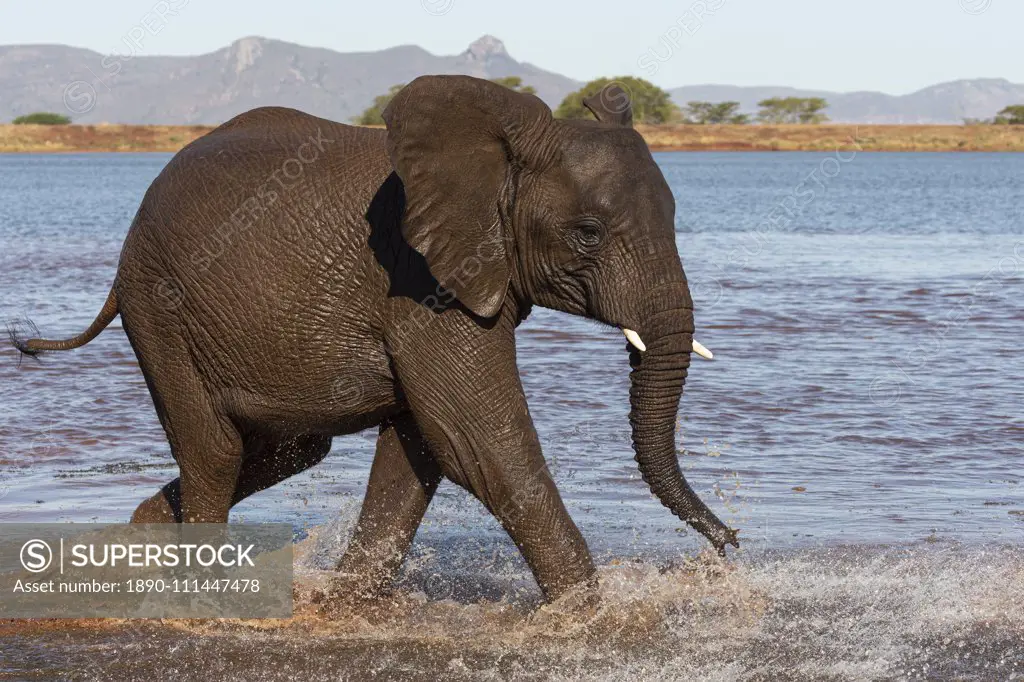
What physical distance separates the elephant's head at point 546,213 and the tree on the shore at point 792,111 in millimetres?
143711

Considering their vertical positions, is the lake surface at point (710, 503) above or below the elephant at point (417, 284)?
below

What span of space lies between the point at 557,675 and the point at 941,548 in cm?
293

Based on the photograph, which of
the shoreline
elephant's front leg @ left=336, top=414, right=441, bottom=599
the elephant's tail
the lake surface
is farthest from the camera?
the shoreline

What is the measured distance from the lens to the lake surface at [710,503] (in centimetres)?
620

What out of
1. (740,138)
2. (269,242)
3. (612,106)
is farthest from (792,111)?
(269,242)

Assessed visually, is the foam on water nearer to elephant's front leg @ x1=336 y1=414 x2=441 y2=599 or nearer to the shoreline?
elephant's front leg @ x1=336 y1=414 x2=441 y2=599

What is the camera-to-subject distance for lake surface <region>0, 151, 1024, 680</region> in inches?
244

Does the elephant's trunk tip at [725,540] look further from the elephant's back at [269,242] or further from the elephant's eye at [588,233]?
the elephant's back at [269,242]

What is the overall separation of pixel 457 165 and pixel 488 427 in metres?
1.08

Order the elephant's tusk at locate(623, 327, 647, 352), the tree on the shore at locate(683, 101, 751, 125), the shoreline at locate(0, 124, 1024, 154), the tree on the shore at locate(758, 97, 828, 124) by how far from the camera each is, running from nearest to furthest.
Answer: the elephant's tusk at locate(623, 327, 647, 352)
the shoreline at locate(0, 124, 1024, 154)
the tree on the shore at locate(683, 101, 751, 125)
the tree on the shore at locate(758, 97, 828, 124)

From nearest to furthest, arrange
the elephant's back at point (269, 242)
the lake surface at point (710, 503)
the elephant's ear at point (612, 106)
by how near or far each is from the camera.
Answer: the elephant's back at point (269, 242) → the elephant's ear at point (612, 106) → the lake surface at point (710, 503)

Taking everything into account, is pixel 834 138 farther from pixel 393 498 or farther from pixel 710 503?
pixel 393 498

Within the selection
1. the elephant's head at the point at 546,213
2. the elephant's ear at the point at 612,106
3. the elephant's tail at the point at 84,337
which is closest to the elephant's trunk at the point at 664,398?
the elephant's head at the point at 546,213

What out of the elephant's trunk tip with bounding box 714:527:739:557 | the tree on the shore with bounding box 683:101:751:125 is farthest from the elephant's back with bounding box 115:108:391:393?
the tree on the shore with bounding box 683:101:751:125
